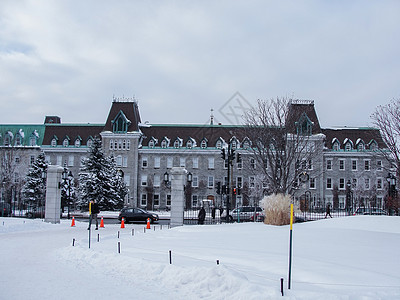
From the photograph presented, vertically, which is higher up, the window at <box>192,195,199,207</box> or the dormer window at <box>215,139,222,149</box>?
the dormer window at <box>215,139,222,149</box>

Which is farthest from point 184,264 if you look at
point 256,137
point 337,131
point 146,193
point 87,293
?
point 337,131

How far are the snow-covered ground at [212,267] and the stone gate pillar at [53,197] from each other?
1237 cm

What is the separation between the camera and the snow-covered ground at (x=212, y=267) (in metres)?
8.70

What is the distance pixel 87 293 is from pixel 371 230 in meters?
14.5

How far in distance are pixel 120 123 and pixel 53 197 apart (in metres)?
40.4

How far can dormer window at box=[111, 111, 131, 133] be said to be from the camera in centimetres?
7056

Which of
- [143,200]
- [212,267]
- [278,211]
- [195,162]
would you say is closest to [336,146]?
[195,162]

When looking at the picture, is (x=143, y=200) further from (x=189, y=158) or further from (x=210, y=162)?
(x=210, y=162)

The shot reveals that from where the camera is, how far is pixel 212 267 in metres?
9.46

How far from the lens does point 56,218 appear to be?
31.3 metres

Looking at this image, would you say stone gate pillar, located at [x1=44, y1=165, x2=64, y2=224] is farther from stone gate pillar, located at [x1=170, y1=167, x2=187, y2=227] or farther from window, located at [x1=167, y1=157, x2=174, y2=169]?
window, located at [x1=167, y1=157, x2=174, y2=169]

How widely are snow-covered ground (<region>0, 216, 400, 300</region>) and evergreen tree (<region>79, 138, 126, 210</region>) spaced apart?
3300cm

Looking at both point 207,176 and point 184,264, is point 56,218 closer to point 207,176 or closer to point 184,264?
point 184,264

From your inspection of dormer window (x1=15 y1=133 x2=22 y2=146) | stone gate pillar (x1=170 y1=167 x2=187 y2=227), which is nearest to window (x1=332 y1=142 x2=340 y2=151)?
stone gate pillar (x1=170 y1=167 x2=187 y2=227)
